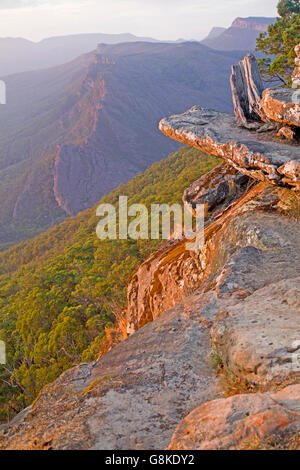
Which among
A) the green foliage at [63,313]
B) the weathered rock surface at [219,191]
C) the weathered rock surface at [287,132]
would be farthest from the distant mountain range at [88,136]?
the weathered rock surface at [287,132]

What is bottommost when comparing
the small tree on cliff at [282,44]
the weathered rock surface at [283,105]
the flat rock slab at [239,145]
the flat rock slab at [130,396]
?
the flat rock slab at [130,396]

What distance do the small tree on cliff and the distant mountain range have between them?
8115 centimetres

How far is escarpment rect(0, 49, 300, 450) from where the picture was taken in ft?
12.3

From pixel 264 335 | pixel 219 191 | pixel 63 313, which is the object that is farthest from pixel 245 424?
pixel 63 313

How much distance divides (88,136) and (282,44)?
137 metres

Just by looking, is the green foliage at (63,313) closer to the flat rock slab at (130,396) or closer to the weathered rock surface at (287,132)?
the flat rock slab at (130,396)

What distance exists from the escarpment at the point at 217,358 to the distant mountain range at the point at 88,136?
87272 millimetres

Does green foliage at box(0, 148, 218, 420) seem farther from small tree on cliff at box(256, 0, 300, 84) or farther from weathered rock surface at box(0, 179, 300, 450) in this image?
small tree on cliff at box(256, 0, 300, 84)

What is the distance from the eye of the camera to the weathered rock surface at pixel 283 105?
28.8 feet

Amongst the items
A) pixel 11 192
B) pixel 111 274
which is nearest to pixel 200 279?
pixel 111 274

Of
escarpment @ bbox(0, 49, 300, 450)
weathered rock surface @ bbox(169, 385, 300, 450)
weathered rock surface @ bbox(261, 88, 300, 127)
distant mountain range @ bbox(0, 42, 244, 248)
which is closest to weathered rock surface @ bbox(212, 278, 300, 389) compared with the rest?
escarpment @ bbox(0, 49, 300, 450)

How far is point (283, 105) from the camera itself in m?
8.90

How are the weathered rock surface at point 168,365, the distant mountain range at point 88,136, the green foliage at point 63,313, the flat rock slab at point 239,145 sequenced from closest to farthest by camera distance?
the weathered rock surface at point 168,365 → the flat rock slab at point 239,145 → the green foliage at point 63,313 → the distant mountain range at point 88,136

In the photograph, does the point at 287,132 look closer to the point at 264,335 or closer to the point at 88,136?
the point at 264,335
